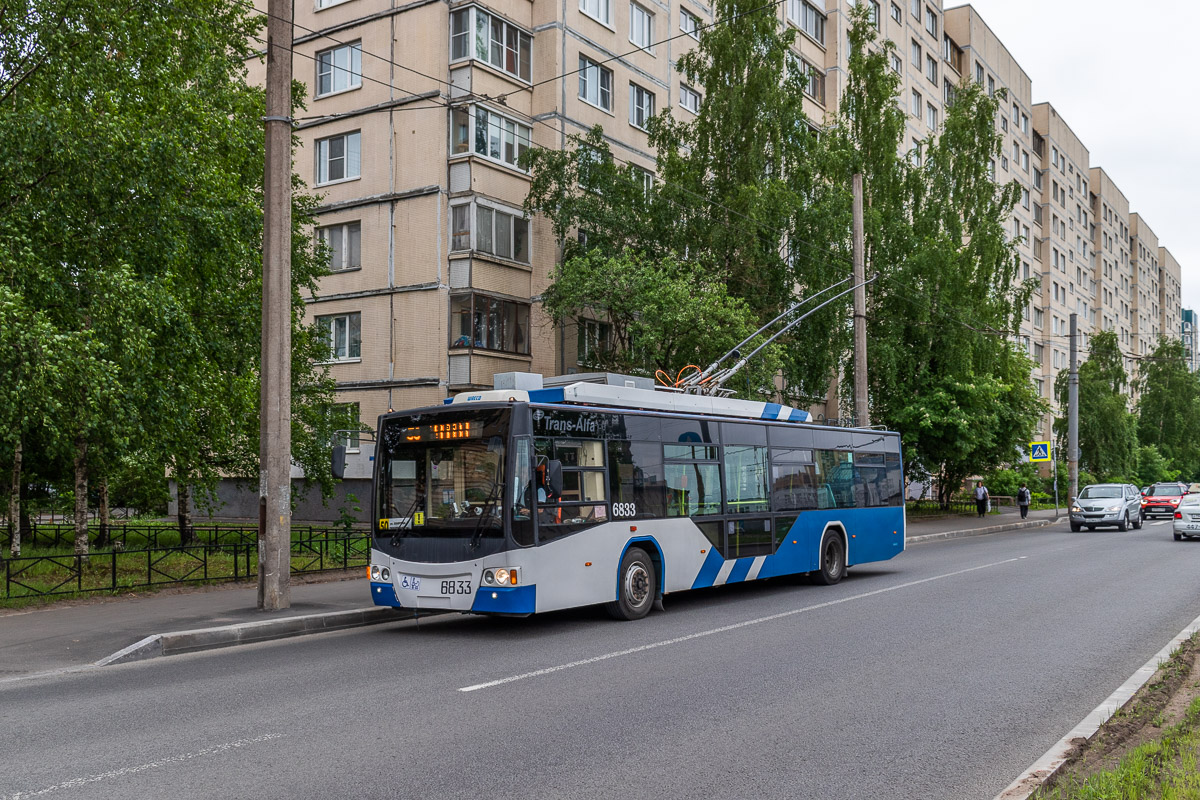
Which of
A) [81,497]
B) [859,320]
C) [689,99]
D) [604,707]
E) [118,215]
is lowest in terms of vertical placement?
[604,707]

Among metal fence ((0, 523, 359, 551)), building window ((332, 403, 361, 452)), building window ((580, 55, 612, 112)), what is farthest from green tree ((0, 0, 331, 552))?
building window ((580, 55, 612, 112))

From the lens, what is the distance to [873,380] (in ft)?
123

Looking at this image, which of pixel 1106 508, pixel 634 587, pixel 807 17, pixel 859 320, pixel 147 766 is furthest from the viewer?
pixel 807 17

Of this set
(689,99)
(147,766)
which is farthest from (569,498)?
(689,99)

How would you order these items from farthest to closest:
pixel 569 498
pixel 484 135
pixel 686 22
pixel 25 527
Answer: pixel 686 22
pixel 484 135
pixel 25 527
pixel 569 498

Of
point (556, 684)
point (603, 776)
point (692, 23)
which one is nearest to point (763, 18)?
point (692, 23)

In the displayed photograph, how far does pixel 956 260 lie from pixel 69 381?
104ft

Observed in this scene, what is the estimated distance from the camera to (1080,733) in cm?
662

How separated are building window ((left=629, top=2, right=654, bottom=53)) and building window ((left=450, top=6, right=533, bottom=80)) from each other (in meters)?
5.60

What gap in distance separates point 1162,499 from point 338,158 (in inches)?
1493

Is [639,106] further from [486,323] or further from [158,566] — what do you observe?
[158,566]

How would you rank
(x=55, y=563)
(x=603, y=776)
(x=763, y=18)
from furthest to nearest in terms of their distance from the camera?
(x=763, y=18), (x=55, y=563), (x=603, y=776)

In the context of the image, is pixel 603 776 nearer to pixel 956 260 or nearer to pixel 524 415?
pixel 524 415

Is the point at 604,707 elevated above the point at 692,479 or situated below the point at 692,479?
below
